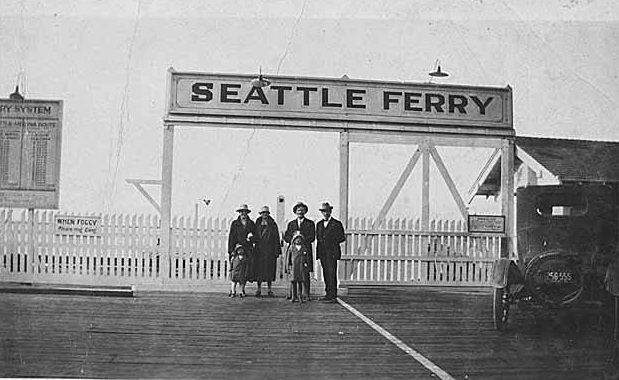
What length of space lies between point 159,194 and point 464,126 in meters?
1.79

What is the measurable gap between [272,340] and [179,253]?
2.65 feet

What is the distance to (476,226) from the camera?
4.29 metres

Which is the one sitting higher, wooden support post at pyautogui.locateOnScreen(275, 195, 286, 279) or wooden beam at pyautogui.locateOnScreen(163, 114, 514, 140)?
wooden beam at pyautogui.locateOnScreen(163, 114, 514, 140)

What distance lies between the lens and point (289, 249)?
179 inches

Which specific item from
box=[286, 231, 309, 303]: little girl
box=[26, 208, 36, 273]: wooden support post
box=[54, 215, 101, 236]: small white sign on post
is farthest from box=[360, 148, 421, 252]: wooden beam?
box=[26, 208, 36, 273]: wooden support post

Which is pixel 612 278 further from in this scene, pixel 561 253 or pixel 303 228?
pixel 303 228

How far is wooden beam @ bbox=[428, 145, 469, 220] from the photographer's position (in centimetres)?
426

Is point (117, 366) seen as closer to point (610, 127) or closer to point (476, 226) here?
point (476, 226)

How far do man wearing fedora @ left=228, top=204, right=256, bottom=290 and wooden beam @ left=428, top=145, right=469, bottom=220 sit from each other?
3.50 feet

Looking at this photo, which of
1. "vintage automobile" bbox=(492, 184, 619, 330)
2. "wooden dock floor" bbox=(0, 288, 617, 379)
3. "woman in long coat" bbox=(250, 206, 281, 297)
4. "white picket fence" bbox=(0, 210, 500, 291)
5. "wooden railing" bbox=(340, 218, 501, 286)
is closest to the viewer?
"wooden dock floor" bbox=(0, 288, 617, 379)

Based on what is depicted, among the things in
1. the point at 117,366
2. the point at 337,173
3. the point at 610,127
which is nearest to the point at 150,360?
the point at 117,366

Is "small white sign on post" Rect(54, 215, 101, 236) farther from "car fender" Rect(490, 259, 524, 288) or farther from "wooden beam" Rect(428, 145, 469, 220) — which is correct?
"car fender" Rect(490, 259, 524, 288)

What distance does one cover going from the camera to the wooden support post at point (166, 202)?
163 inches

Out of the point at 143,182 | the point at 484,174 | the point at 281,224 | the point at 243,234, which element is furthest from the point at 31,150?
the point at 484,174
